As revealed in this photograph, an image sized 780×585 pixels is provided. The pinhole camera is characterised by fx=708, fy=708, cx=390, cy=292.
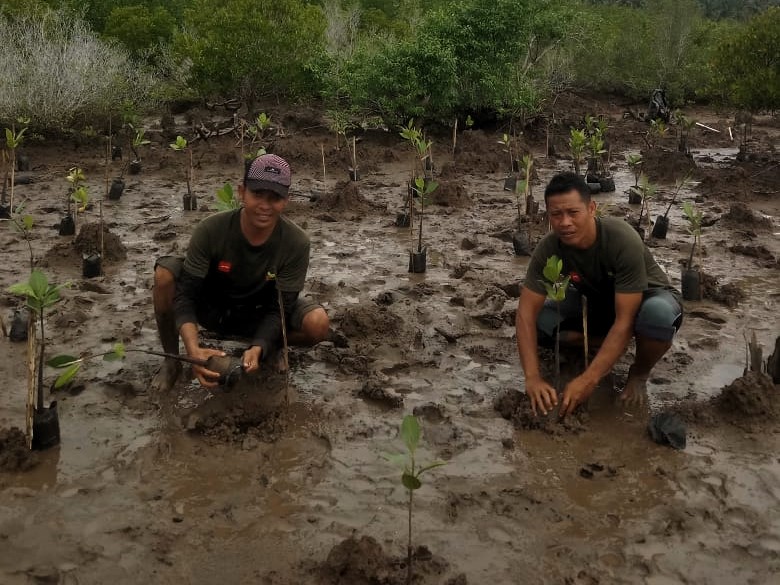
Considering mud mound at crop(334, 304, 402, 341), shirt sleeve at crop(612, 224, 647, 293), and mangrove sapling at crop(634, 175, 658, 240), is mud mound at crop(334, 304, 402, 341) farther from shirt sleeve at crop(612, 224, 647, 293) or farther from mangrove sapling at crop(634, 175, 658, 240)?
mangrove sapling at crop(634, 175, 658, 240)

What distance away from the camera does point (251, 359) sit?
3396mm

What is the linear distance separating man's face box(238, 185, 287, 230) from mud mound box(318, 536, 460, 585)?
1627mm

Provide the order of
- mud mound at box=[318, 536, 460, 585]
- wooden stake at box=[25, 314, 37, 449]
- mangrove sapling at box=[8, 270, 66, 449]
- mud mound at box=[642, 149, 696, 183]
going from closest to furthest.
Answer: mud mound at box=[318, 536, 460, 585] → mangrove sapling at box=[8, 270, 66, 449] → wooden stake at box=[25, 314, 37, 449] → mud mound at box=[642, 149, 696, 183]

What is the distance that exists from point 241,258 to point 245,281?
0.14 m

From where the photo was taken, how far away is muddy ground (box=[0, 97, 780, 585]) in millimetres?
2568

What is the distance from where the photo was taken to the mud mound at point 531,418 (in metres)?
3.44

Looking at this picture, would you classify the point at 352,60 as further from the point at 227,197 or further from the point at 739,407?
the point at 739,407

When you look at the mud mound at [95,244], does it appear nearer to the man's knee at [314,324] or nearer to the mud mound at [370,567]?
the man's knee at [314,324]

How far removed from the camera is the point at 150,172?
32.5ft

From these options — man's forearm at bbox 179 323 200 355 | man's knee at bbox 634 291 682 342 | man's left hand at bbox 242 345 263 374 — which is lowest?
man's left hand at bbox 242 345 263 374

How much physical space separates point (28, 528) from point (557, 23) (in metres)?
13.1

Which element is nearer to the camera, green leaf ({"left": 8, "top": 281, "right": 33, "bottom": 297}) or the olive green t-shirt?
green leaf ({"left": 8, "top": 281, "right": 33, "bottom": 297})

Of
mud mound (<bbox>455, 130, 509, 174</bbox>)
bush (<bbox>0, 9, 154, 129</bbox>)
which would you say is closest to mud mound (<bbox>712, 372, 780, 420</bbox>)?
mud mound (<bbox>455, 130, 509, 174</bbox>)

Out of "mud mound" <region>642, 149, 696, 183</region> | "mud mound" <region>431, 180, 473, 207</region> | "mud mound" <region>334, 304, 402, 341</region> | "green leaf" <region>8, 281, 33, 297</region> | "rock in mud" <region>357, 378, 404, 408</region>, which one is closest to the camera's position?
"green leaf" <region>8, 281, 33, 297</region>
